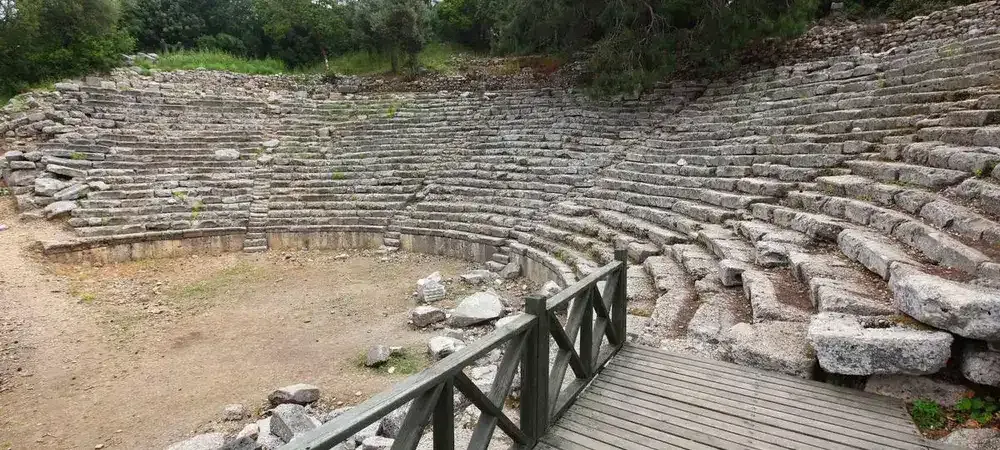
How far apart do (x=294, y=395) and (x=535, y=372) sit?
10.6 feet

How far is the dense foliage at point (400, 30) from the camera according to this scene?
39.1 ft

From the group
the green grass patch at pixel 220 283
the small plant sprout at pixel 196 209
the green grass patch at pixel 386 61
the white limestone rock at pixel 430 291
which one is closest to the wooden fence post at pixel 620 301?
the white limestone rock at pixel 430 291

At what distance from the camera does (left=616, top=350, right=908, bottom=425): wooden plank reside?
276 centimetres

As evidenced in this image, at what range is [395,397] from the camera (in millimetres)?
1813

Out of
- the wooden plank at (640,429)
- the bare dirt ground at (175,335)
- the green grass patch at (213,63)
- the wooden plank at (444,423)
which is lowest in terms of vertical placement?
the bare dirt ground at (175,335)

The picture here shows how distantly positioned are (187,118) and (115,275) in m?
6.32

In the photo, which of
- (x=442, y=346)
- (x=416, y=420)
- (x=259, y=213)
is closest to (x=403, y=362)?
(x=442, y=346)

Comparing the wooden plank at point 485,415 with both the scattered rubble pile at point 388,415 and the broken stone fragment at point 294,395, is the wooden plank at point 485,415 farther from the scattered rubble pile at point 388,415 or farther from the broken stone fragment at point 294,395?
the broken stone fragment at point 294,395

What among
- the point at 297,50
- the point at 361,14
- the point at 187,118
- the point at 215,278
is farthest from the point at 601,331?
the point at 297,50

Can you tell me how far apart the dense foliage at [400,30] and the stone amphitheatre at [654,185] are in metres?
1.02

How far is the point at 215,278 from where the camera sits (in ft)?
30.8

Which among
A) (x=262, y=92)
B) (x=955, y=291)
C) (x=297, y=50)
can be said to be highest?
(x=297, y=50)

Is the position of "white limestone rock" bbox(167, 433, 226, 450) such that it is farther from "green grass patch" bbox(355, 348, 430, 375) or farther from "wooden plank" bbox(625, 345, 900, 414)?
"wooden plank" bbox(625, 345, 900, 414)

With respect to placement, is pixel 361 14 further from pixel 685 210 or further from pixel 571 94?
pixel 685 210
